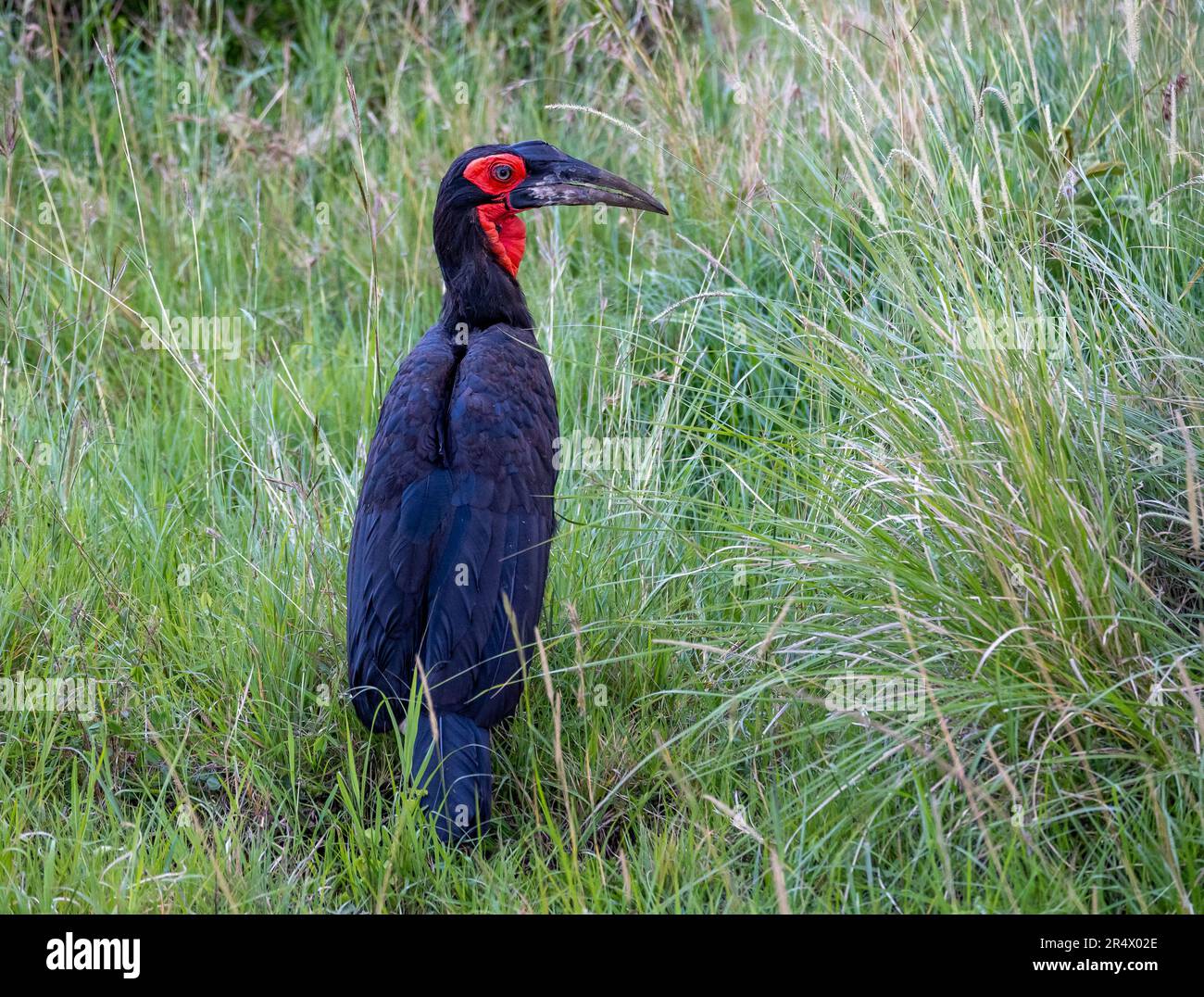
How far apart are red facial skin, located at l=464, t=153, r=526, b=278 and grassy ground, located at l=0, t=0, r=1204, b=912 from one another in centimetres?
33

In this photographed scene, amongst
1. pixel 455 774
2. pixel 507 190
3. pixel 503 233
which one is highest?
pixel 507 190

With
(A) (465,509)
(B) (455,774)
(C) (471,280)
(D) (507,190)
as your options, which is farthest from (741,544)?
(D) (507,190)

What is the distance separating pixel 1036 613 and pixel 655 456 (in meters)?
1.26

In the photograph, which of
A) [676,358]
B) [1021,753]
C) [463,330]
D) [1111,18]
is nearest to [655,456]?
[676,358]

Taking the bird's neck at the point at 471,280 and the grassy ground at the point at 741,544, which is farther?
the bird's neck at the point at 471,280

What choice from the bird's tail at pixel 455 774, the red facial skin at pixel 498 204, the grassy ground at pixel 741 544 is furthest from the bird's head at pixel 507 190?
the bird's tail at pixel 455 774

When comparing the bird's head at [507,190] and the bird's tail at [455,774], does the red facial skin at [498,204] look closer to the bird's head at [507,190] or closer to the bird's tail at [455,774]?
the bird's head at [507,190]

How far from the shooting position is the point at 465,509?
279cm

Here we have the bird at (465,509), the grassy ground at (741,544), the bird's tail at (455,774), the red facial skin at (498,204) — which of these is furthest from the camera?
the red facial skin at (498,204)

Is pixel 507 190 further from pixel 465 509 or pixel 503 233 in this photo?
pixel 465 509

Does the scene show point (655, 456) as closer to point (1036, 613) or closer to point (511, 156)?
point (511, 156)

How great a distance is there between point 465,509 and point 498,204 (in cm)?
91

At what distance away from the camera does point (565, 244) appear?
4320mm

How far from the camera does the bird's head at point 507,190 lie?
10.5 feet
